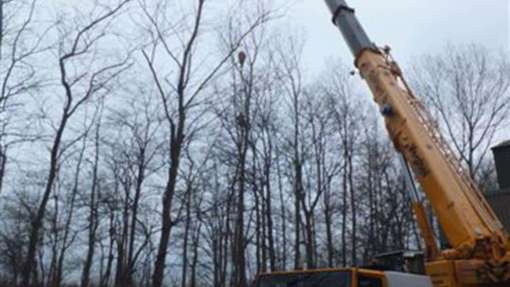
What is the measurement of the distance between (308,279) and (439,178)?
97.4 inches

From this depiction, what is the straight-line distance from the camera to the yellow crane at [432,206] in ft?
23.0

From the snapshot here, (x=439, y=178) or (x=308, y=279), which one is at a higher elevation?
(x=439, y=178)

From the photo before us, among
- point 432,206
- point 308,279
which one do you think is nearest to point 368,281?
point 308,279

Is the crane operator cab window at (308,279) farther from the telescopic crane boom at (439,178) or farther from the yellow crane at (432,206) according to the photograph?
the telescopic crane boom at (439,178)

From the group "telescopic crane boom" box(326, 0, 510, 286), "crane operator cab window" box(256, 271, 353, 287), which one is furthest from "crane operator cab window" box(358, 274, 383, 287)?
"telescopic crane boom" box(326, 0, 510, 286)

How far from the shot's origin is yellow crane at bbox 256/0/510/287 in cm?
701

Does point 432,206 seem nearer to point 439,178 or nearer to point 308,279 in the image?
point 439,178

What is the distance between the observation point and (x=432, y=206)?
7996mm

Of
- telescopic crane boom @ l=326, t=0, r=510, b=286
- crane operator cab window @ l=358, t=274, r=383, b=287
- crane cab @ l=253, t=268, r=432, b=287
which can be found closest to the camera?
telescopic crane boom @ l=326, t=0, r=510, b=286

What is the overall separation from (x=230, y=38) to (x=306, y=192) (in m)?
11.1

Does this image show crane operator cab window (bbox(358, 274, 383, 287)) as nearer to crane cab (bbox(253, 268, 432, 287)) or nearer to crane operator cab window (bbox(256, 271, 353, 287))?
crane cab (bbox(253, 268, 432, 287))

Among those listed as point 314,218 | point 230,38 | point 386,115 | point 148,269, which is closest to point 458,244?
point 386,115

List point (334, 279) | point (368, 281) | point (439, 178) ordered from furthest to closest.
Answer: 1. point (439, 178)
2. point (368, 281)
3. point (334, 279)

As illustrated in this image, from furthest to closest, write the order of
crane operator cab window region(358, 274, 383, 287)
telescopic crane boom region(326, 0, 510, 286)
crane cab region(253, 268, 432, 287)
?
crane operator cab window region(358, 274, 383, 287)
crane cab region(253, 268, 432, 287)
telescopic crane boom region(326, 0, 510, 286)
